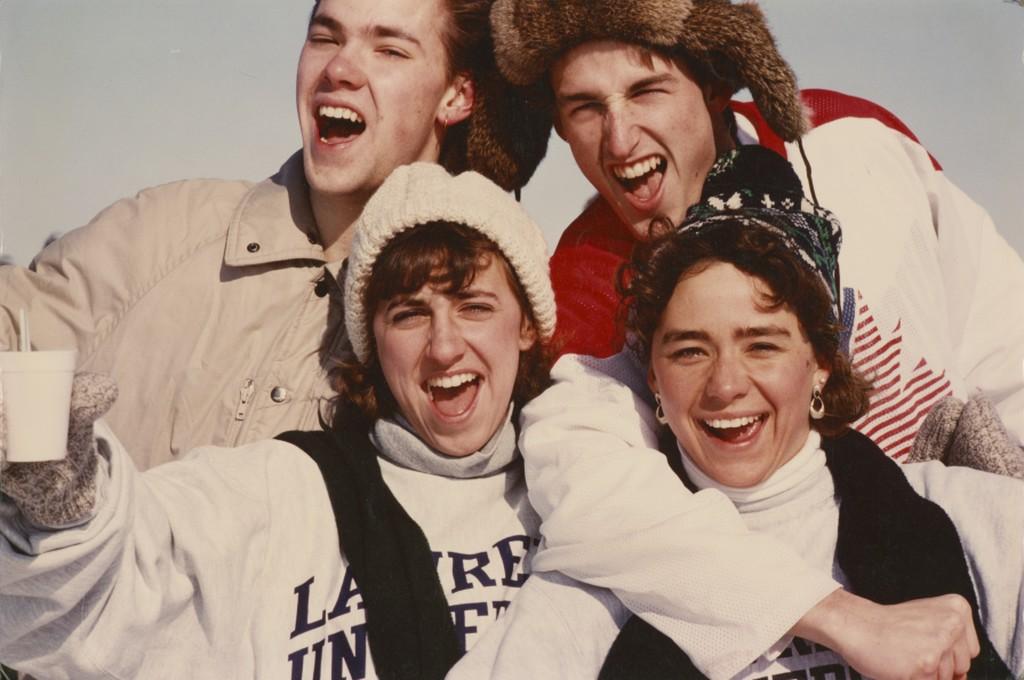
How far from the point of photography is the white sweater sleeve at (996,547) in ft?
9.41

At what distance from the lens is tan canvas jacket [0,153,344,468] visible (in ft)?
11.9

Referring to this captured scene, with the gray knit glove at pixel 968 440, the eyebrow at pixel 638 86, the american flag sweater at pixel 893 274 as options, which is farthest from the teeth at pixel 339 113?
the gray knit glove at pixel 968 440

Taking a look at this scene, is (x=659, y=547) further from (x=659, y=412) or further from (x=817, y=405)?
(x=817, y=405)

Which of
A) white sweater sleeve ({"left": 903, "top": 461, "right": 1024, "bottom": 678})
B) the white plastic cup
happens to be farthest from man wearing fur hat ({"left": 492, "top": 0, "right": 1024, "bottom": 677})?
the white plastic cup

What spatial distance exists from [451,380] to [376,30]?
4.37 ft

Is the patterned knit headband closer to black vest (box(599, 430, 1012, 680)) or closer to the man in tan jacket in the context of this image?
black vest (box(599, 430, 1012, 680))

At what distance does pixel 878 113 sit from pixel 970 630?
2.07 m

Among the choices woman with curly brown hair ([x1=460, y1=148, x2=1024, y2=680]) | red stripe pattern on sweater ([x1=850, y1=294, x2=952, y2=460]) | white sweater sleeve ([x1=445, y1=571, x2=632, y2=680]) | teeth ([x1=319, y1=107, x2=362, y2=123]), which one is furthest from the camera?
teeth ([x1=319, y1=107, x2=362, y2=123])

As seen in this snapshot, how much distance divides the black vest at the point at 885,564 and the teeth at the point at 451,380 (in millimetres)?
758

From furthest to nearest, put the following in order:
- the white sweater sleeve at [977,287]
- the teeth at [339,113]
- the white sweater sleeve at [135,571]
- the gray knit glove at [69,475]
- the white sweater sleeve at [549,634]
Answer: the white sweater sleeve at [977,287] → the teeth at [339,113] → the white sweater sleeve at [549,634] → the white sweater sleeve at [135,571] → the gray knit glove at [69,475]

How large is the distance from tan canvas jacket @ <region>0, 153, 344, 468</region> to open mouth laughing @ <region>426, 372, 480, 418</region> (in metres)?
0.49

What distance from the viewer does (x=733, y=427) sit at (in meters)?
3.05

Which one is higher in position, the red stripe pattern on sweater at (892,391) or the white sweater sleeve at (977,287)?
the white sweater sleeve at (977,287)

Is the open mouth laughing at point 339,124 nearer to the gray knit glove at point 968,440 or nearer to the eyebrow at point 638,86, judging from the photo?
the eyebrow at point 638,86
